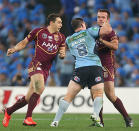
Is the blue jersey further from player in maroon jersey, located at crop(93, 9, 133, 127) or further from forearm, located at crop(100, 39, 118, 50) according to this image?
player in maroon jersey, located at crop(93, 9, 133, 127)

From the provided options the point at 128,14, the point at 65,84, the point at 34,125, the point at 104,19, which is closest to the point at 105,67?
the point at 104,19

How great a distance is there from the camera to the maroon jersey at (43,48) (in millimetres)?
10633

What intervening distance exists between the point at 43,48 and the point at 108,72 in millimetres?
1375

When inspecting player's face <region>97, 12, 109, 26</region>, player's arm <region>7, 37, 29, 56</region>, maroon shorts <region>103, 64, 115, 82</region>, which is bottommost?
maroon shorts <region>103, 64, 115, 82</region>

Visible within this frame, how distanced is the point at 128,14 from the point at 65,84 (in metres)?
3.55

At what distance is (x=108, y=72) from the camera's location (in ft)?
34.7

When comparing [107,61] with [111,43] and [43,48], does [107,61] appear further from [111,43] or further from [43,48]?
[43,48]

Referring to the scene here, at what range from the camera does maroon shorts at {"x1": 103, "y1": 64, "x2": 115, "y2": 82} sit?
1053cm

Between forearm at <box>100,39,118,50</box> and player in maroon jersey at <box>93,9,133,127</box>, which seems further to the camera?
player in maroon jersey at <box>93,9,133,127</box>

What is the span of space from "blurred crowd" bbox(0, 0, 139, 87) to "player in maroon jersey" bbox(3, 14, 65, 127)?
19.1 ft

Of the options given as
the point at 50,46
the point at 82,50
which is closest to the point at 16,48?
the point at 50,46

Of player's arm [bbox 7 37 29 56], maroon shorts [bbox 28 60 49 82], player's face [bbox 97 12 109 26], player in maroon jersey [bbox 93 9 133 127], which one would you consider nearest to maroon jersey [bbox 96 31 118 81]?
player in maroon jersey [bbox 93 9 133 127]

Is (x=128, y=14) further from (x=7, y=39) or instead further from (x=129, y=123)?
(x=129, y=123)

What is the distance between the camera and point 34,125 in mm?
10211
